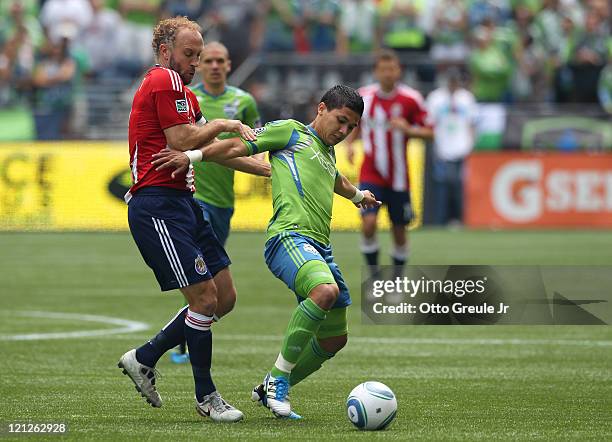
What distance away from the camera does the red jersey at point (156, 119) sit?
838cm

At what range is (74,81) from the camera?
30.3m

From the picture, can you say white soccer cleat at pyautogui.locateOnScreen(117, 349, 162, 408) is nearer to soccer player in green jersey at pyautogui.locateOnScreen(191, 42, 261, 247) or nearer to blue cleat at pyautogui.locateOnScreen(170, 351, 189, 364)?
blue cleat at pyautogui.locateOnScreen(170, 351, 189, 364)

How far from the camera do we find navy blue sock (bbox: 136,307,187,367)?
Answer: 8.88 metres

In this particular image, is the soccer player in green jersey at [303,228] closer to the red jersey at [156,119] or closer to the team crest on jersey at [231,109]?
the red jersey at [156,119]

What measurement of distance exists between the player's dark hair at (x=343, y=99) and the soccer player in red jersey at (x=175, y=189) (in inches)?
21.2

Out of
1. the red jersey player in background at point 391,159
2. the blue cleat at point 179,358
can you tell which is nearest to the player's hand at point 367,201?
the blue cleat at point 179,358

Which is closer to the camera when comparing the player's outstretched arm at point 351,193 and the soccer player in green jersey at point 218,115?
the player's outstretched arm at point 351,193

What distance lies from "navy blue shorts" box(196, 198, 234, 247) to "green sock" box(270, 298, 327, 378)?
371 cm

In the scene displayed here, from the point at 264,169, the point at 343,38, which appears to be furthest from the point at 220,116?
the point at 343,38

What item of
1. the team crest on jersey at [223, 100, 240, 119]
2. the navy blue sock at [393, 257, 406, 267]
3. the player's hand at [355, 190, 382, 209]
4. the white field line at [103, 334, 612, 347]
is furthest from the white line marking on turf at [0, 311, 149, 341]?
the player's hand at [355, 190, 382, 209]

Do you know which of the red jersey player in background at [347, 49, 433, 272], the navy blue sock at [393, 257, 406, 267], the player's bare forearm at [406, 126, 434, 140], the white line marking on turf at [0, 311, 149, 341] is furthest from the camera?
the navy blue sock at [393, 257, 406, 267]

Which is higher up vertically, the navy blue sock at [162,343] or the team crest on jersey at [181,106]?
the team crest on jersey at [181,106]

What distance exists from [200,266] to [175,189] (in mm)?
494

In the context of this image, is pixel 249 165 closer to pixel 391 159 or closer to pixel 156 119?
pixel 156 119
